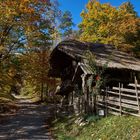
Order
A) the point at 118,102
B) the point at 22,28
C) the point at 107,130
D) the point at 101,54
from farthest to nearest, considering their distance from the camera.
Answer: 1. the point at 22,28
2. the point at 101,54
3. the point at 118,102
4. the point at 107,130

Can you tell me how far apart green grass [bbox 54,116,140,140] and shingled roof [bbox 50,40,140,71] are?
4.46m

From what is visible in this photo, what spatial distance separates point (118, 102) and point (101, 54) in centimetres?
715

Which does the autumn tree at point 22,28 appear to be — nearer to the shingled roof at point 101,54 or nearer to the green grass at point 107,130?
the shingled roof at point 101,54

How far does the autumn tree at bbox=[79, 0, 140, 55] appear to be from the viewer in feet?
123

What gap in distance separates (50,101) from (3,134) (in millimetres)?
25404

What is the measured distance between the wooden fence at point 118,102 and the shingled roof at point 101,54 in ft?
8.77

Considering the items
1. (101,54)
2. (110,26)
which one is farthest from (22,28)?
(110,26)

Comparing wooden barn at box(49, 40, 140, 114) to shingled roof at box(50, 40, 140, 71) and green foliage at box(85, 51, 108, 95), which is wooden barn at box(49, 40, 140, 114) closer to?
shingled roof at box(50, 40, 140, 71)

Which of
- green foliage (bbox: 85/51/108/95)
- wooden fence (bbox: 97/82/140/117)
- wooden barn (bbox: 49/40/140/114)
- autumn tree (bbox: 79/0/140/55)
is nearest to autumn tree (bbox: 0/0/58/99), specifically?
wooden barn (bbox: 49/40/140/114)

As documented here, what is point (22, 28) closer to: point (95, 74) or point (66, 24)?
point (95, 74)

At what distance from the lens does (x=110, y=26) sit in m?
37.9

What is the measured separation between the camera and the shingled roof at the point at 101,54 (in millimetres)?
19078

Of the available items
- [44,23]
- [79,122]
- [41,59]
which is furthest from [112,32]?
[79,122]

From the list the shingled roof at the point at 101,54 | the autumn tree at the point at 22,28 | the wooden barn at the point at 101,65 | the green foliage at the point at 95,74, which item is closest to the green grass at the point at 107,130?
the wooden barn at the point at 101,65
